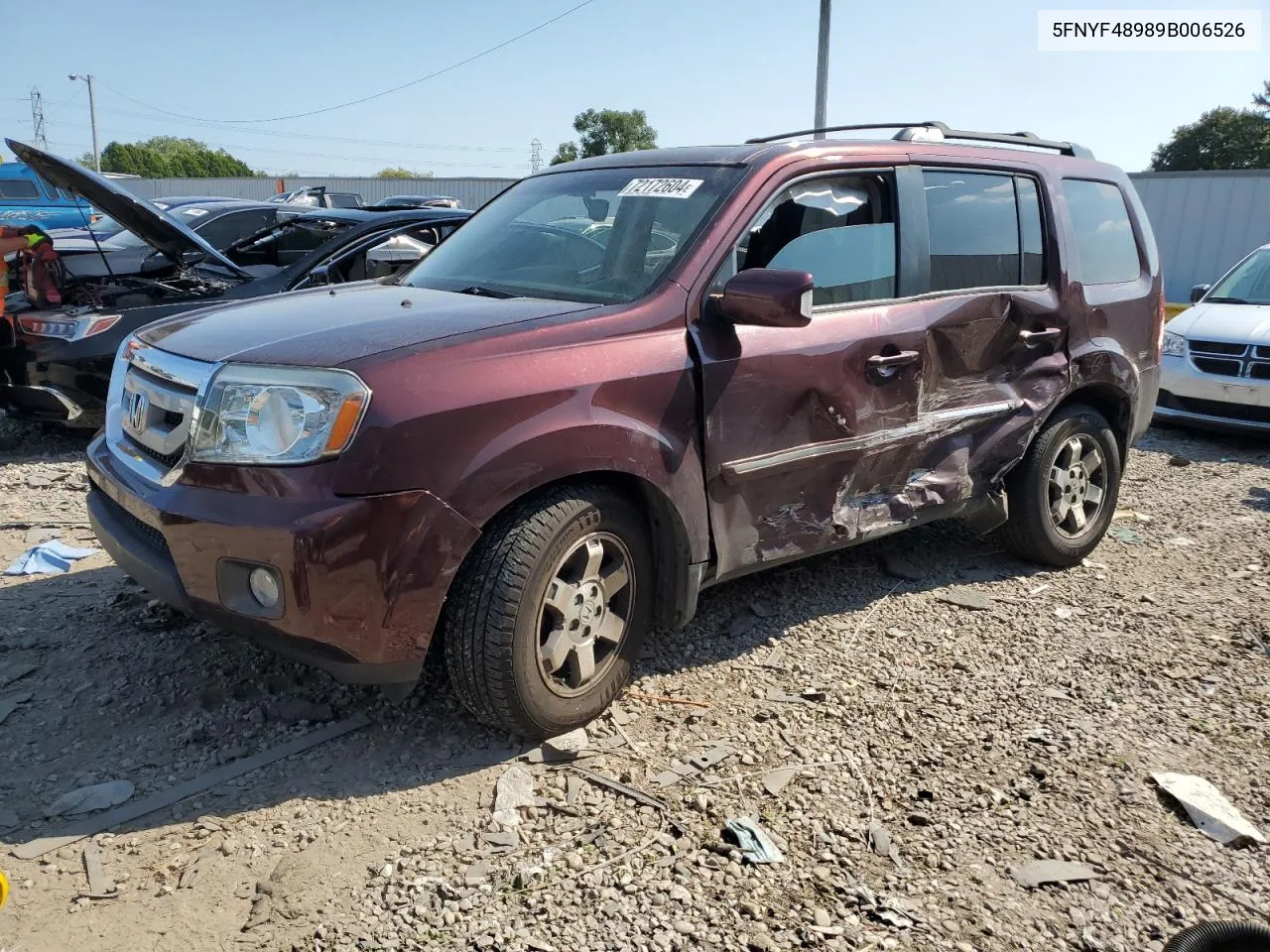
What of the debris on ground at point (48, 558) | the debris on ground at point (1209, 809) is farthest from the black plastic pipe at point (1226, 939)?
the debris on ground at point (48, 558)

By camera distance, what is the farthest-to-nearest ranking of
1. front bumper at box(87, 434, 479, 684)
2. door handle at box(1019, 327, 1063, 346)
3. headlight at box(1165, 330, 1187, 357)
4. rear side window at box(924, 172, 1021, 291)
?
headlight at box(1165, 330, 1187, 357) → door handle at box(1019, 327, 1063, 346) → rear side window at box(924, 172, 1021, 291) → front bumper at box(87, 434, 479, 684)

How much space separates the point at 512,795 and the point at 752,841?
2.33 ft

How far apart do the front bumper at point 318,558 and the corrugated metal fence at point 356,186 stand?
35917mm

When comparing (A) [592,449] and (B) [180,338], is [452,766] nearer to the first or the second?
(A) [592,449]

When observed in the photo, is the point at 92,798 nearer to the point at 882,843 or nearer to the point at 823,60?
the point at 882,843

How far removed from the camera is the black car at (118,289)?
6039 mm

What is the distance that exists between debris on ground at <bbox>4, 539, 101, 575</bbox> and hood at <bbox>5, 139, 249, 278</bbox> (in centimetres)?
225

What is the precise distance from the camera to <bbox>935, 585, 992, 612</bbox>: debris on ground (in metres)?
4.38

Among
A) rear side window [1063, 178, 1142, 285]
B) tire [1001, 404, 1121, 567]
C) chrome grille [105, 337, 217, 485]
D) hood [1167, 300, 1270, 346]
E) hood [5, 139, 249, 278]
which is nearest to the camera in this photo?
chrome grille [105, 337, 217, 485]

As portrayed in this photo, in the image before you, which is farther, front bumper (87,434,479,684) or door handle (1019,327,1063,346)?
door handle (1019,327,1063,346)

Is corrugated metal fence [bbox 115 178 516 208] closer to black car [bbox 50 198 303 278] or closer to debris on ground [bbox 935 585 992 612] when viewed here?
black car [bbox 50 198 303 278]

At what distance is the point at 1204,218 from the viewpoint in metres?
20.0

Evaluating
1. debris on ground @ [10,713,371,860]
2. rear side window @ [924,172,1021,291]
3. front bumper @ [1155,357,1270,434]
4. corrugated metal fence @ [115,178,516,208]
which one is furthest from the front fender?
corrugated metal fence @ [115,178,516,208]

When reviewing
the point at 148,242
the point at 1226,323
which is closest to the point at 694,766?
the point at 148,242
